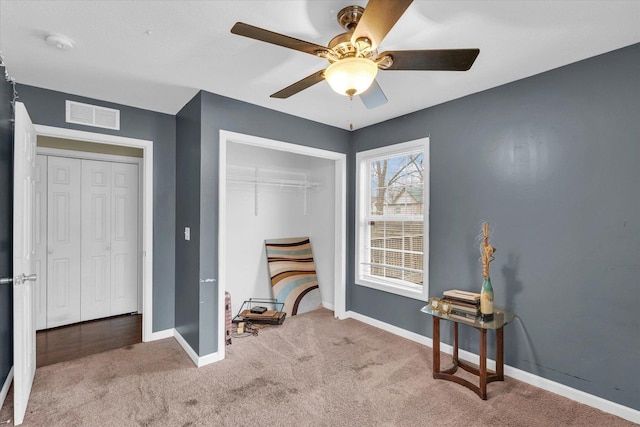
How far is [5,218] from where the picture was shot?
2297 millimetres

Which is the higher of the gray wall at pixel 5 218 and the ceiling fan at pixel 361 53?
the ceiling fan at pixel 361 53

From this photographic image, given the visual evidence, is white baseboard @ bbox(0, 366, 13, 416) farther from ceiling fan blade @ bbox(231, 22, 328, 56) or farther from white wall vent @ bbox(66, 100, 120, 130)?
ceiling fan blade @ bbox(231, 22, 328, 56)

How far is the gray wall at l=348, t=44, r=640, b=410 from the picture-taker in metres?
2.11

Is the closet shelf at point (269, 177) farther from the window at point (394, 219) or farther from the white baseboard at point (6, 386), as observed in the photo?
the white baseboard at point (6, 386)

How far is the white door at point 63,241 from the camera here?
372 cm

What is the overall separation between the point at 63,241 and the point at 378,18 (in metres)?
4.29

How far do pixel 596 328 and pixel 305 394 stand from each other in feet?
6.93

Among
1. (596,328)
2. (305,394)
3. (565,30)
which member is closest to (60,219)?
(305,394)

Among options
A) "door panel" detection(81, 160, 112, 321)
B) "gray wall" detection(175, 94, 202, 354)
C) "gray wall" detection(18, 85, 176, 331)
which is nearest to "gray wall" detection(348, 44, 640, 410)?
"gray wall" detection(175, 94, 202, 354)

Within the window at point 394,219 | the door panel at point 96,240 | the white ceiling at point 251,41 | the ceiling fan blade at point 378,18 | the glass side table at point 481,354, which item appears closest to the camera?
the ceiling fan blade at point 378,18

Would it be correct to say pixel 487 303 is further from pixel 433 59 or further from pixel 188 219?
pixel 188 219

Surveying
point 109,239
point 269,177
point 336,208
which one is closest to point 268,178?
point 269,177

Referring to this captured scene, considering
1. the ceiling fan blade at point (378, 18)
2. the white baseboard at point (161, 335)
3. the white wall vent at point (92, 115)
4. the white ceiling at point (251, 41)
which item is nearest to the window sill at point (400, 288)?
the white ceiling at point (251, 41)

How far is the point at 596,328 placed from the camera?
2.21 m
